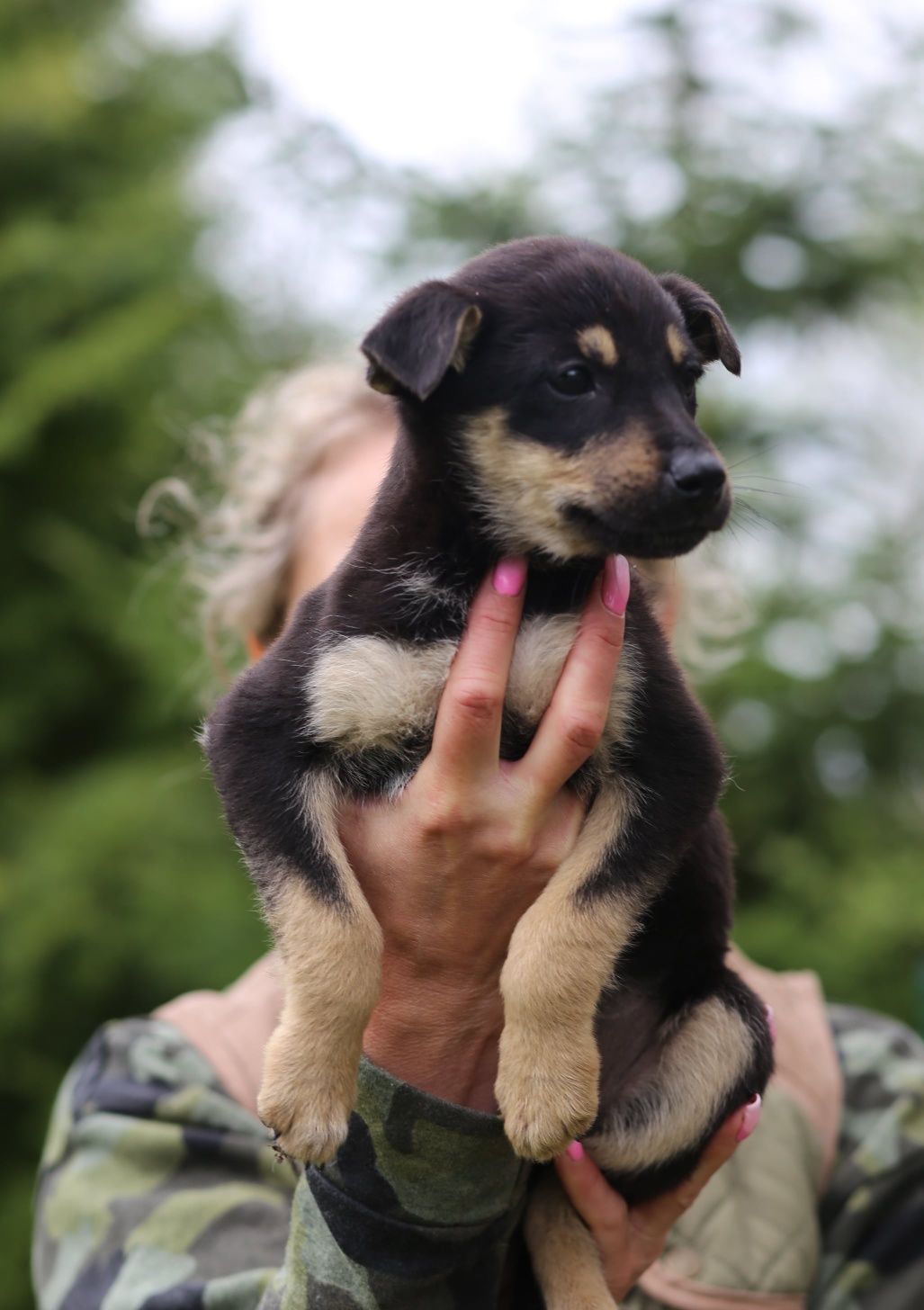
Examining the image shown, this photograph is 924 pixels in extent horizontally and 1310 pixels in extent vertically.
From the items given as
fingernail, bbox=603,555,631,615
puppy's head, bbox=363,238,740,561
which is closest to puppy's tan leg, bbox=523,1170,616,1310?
fingernail, bbox=603,555,631,615

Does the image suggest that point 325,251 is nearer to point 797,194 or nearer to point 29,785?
point 797,194

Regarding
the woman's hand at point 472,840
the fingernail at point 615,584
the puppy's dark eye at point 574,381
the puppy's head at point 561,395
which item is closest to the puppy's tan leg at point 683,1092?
the woman's hand at point 472,840

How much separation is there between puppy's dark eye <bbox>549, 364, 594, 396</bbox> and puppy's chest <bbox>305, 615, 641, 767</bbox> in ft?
1.41

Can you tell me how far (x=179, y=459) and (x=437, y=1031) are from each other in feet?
18.1

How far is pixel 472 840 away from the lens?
2580 mm

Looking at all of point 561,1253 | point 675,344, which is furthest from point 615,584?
point 561,1253

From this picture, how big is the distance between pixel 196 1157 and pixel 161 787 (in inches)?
130

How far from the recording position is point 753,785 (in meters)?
7.16

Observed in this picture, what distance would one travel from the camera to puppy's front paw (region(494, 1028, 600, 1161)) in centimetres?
232

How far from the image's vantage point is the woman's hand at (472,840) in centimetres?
250

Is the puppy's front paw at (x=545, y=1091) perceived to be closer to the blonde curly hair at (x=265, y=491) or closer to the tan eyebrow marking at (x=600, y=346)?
the tan eyebrow marking at (x=600, y=346)

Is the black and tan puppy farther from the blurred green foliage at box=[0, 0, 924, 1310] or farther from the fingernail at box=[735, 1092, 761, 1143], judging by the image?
the blurred green foliage at box=[0, 0, 924, 1310]

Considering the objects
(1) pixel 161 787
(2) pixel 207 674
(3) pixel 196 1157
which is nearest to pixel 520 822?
(3) pixel 196 1157

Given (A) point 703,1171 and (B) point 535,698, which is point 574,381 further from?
(A) point 703,1171
